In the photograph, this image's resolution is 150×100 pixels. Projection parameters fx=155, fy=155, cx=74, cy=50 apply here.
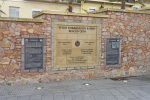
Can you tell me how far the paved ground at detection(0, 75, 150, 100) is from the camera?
16.7 ft

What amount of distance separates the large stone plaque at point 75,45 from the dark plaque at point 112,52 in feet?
1.91

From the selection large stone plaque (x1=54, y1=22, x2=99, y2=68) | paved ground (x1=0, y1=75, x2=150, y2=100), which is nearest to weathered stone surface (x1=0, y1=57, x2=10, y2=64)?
paved ground (x1=0, y1=75, x2=150, y2=100)

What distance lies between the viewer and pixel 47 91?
5594mm

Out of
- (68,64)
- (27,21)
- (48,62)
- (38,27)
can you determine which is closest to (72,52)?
(68,64)

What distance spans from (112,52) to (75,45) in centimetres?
194

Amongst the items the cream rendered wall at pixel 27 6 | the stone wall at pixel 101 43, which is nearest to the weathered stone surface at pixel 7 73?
the stone wall at pixel 101 43

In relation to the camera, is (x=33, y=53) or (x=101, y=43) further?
(x=101, y=43)

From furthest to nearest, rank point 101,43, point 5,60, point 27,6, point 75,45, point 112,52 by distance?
1. point 27,6
2. point 112,52
3. point 101,43
4. point 75,45
5. point 5,60

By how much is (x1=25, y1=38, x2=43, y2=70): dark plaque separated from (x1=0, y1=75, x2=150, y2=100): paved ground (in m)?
0.81

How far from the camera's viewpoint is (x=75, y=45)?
23.3ft

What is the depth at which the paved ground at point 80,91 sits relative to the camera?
16.7ft

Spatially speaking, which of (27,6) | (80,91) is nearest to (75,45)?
(80,91)

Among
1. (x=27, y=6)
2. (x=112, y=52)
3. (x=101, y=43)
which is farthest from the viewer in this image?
(x=27, y=6)

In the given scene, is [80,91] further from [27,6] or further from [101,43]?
[27,6]
